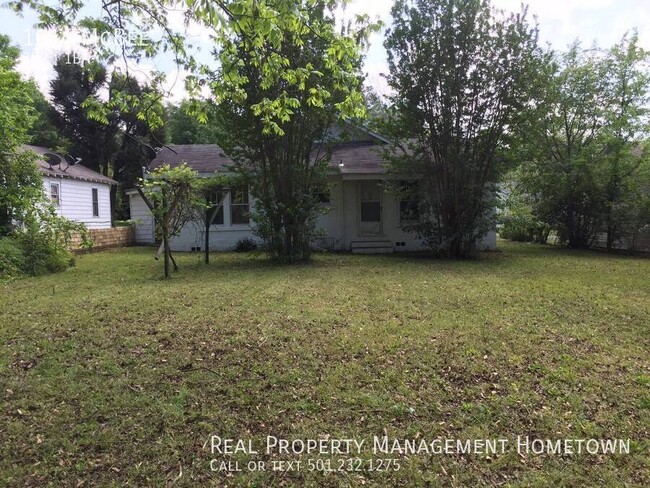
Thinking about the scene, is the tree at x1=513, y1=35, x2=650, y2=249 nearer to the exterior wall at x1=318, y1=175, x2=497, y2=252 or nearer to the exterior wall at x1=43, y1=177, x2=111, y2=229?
the exterior wall at x1=318, y1=175, x2=497, y2=252

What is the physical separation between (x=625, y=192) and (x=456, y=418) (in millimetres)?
13942

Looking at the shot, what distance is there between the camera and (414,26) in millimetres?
10844

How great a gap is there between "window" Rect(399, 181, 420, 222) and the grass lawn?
5988 mm

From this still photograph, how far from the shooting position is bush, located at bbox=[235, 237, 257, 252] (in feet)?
49.3

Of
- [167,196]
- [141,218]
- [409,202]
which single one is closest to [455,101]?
[409,202]

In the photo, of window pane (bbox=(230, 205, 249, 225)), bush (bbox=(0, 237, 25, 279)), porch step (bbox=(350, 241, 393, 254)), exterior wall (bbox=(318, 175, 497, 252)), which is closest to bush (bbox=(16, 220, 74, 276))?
bush (bbox=(0, 237, 25, 279))

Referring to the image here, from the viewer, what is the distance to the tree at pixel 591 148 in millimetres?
13750

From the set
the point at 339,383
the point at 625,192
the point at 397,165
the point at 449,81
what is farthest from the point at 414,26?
the point at 339,383

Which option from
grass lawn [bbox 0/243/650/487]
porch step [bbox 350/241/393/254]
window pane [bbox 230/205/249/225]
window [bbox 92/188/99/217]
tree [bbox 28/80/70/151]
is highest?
tree [bbox 28/80/70/151]

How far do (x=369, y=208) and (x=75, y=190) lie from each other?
1292 cm

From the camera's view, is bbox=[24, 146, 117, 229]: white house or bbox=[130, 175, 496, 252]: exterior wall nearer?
bbox=[130, 175, 496, 252]: exterior wall

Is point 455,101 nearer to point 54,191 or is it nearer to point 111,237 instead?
point 111,237

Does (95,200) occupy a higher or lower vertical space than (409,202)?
higher

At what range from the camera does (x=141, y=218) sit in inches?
710
